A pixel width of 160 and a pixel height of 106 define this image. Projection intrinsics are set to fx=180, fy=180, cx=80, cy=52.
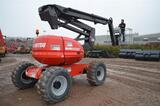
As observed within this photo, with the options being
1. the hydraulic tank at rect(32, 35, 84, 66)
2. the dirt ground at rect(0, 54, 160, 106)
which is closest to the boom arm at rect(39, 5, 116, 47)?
the hydraulic tank at rect(32, 35, 84, 66)

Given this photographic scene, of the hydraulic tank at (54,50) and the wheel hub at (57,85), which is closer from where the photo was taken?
the wheel hub at (57,85)

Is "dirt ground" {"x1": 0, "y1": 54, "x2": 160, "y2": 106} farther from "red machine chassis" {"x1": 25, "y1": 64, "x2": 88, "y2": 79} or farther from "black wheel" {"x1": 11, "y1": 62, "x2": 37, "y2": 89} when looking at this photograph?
"red machine chassis" {"x1": 25, "y1": 64, "x2": 88, "y2": 79}

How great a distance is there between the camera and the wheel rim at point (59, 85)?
185 inches

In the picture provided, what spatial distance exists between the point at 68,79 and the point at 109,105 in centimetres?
130

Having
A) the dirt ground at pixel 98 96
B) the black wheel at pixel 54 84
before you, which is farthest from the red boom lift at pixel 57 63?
the dirt ground at pixel 98 96

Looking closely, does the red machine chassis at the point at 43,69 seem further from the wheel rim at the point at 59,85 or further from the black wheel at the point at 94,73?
the wheel rim at the point at 59,85

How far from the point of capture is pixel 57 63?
5590 millimetres

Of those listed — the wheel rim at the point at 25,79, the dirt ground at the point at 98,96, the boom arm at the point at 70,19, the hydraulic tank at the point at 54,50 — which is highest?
the boom arm at the point at 70,19

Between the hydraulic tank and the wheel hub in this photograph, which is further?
the hydraulic tank

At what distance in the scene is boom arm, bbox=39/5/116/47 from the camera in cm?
681

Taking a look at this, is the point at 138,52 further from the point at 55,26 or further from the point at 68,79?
the point at 68,79

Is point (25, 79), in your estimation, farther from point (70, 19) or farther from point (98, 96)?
point (70, 19)

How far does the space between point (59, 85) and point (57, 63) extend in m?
0.92

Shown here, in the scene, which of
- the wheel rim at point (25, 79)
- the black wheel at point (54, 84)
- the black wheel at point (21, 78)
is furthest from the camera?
the wheel rim at point (25, 79)
